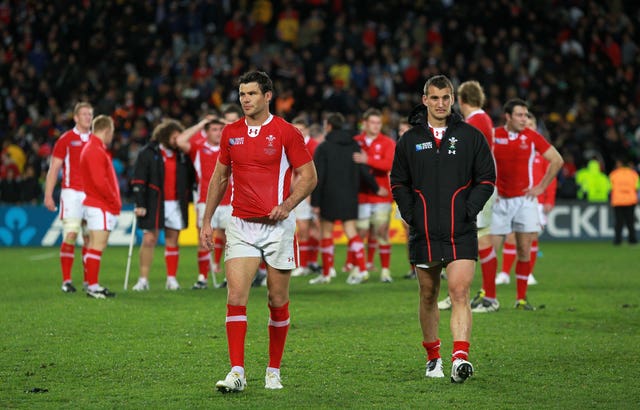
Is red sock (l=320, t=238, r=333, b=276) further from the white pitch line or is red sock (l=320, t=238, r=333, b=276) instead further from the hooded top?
the white pitch line

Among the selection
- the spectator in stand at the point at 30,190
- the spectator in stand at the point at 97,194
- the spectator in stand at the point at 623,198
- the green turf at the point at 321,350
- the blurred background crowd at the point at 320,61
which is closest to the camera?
the green turf at the point at 321,350

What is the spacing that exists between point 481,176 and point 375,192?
8991 mm

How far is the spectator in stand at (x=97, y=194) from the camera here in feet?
44.9

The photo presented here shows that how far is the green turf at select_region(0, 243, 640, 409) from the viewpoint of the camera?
755cm

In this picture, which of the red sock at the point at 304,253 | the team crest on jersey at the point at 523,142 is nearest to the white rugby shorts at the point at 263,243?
the team crest on jersey at the point at 523,142

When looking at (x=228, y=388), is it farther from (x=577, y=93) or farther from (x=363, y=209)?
(x=577, y=93)

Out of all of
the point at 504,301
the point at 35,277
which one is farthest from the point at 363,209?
the point at 35,277

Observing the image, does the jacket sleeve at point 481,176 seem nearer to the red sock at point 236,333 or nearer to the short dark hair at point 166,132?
the red sock at point 236,333

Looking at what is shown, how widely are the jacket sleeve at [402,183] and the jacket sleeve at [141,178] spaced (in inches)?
287

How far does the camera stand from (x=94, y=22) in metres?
32.4

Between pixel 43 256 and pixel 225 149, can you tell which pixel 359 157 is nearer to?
pixel 225 149

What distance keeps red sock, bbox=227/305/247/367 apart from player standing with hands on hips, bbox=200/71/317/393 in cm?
12

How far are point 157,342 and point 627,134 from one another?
→ 2328 centimetres

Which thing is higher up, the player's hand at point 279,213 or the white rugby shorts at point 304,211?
the player's hand at point 279,213
